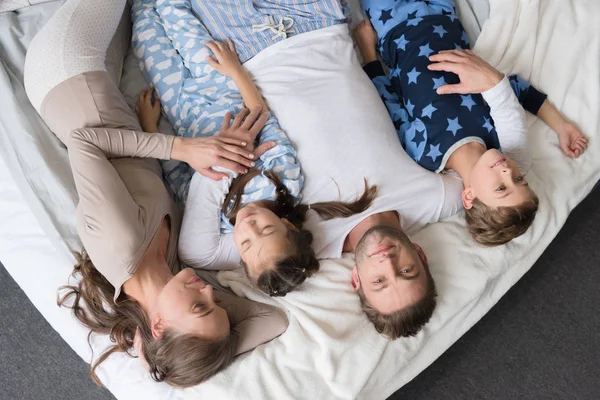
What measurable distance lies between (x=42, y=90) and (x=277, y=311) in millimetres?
824

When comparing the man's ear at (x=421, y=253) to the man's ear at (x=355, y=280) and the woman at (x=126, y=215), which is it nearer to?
the man's ear at (x=355, y=280)

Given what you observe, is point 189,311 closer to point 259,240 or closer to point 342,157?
point 259,240

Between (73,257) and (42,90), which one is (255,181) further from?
(42,90)

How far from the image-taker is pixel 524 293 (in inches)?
65.7

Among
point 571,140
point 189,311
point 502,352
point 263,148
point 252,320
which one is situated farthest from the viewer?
point 502,352

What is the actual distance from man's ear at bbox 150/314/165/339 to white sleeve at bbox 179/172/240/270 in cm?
20

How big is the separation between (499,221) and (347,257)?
15.4 inches

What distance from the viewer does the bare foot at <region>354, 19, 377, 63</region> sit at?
1646 mm

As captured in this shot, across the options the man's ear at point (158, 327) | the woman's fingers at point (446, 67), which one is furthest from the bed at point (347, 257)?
the woman's fingers at point (446, 67)

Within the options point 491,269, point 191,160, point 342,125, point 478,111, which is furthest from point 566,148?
point 191,160

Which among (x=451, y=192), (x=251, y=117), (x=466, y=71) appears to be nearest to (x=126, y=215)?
(x=251, y=117)

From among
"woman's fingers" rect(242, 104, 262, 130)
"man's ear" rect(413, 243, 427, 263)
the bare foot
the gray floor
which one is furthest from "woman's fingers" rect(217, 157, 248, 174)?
the gray floor

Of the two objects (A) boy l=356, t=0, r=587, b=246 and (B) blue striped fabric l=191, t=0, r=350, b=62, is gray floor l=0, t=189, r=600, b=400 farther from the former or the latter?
(B) blue striped fabric l=191, t=0, r=350, b=62

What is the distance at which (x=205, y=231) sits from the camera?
133cm
